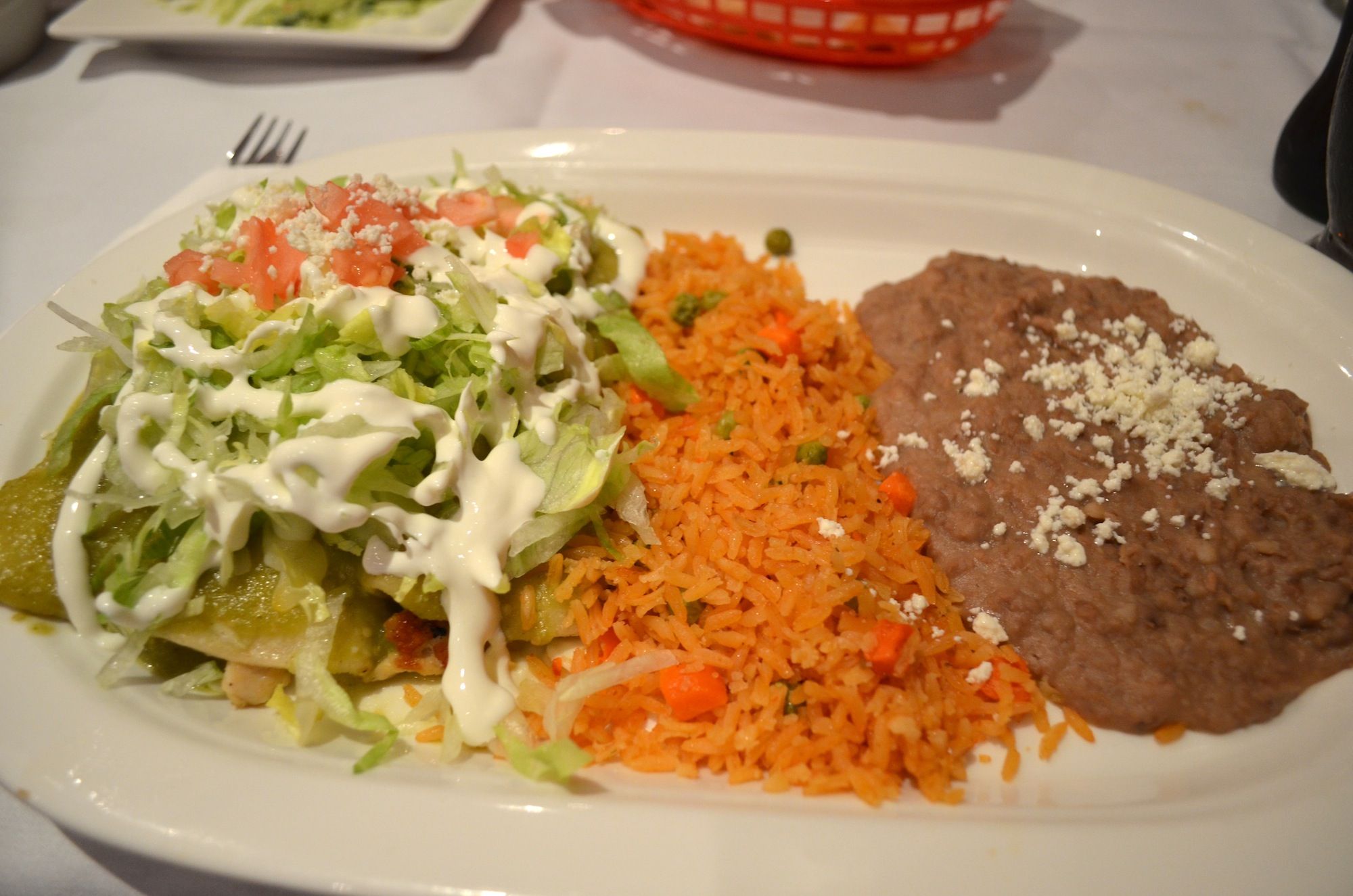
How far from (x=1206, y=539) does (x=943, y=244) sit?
5.76 ft

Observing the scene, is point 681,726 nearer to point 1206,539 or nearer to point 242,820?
point 242,820

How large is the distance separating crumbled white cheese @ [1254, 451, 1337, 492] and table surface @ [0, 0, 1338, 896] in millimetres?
1976

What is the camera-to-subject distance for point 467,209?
9.93 feet

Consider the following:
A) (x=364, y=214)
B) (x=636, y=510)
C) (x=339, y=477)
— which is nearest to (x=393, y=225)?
(x=364, y=214)

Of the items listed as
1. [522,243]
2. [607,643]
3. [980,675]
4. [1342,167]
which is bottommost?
[980,675]

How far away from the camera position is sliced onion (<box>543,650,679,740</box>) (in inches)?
85.1

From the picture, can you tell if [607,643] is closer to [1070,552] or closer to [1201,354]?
[1070,552]

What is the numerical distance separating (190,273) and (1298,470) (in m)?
3.53

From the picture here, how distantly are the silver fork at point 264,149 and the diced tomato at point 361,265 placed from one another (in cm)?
194

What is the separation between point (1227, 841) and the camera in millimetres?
1820

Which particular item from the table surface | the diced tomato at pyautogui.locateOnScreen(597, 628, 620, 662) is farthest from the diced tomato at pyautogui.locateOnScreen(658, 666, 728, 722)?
the table surface

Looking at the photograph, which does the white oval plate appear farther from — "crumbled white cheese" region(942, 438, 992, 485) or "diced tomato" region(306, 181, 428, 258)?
"diced tomato" region(306, 181, 428, 258)

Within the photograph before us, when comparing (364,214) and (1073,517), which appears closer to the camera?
(1073,517)

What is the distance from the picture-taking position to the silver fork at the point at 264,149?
13.4 ft
